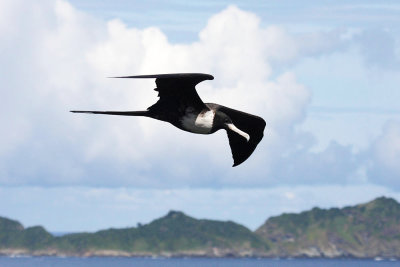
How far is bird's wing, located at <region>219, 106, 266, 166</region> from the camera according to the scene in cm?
3008

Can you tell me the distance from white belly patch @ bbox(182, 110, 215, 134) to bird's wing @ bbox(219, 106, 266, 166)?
3667 mm

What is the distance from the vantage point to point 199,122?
25703mm

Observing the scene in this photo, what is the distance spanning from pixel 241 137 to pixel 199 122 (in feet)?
15.3

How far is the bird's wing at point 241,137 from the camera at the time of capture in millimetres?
30078

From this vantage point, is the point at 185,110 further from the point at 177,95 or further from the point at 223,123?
the point at 223,123

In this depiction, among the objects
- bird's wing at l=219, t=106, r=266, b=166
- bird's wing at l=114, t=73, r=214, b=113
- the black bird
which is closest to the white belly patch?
the black bird

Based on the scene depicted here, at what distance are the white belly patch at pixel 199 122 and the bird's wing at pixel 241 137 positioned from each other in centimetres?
367

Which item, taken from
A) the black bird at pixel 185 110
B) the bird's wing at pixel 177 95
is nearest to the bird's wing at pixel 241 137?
the black bird at pixel 185 110

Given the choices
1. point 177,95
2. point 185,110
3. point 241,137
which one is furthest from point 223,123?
point 241,137

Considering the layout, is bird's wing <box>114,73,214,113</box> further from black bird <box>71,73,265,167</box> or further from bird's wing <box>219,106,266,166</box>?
bird's wing <box>219,106,266,166</box>

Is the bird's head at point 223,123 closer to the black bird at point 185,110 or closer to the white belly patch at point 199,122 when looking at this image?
the black bird at point 185,110

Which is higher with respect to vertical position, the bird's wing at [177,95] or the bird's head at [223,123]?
the bird's wing at [177,95]

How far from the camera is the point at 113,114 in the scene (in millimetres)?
24734

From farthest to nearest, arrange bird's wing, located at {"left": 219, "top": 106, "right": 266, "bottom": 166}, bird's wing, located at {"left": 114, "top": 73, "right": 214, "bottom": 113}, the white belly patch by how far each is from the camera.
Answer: bird's wing, located at {"left": 219, "top": 106, "right": 266, "bottom": 166}, the white belly patch, bird's wing, located at {"left": 114, "top": 73, "right": 214, "bottom": 113}
